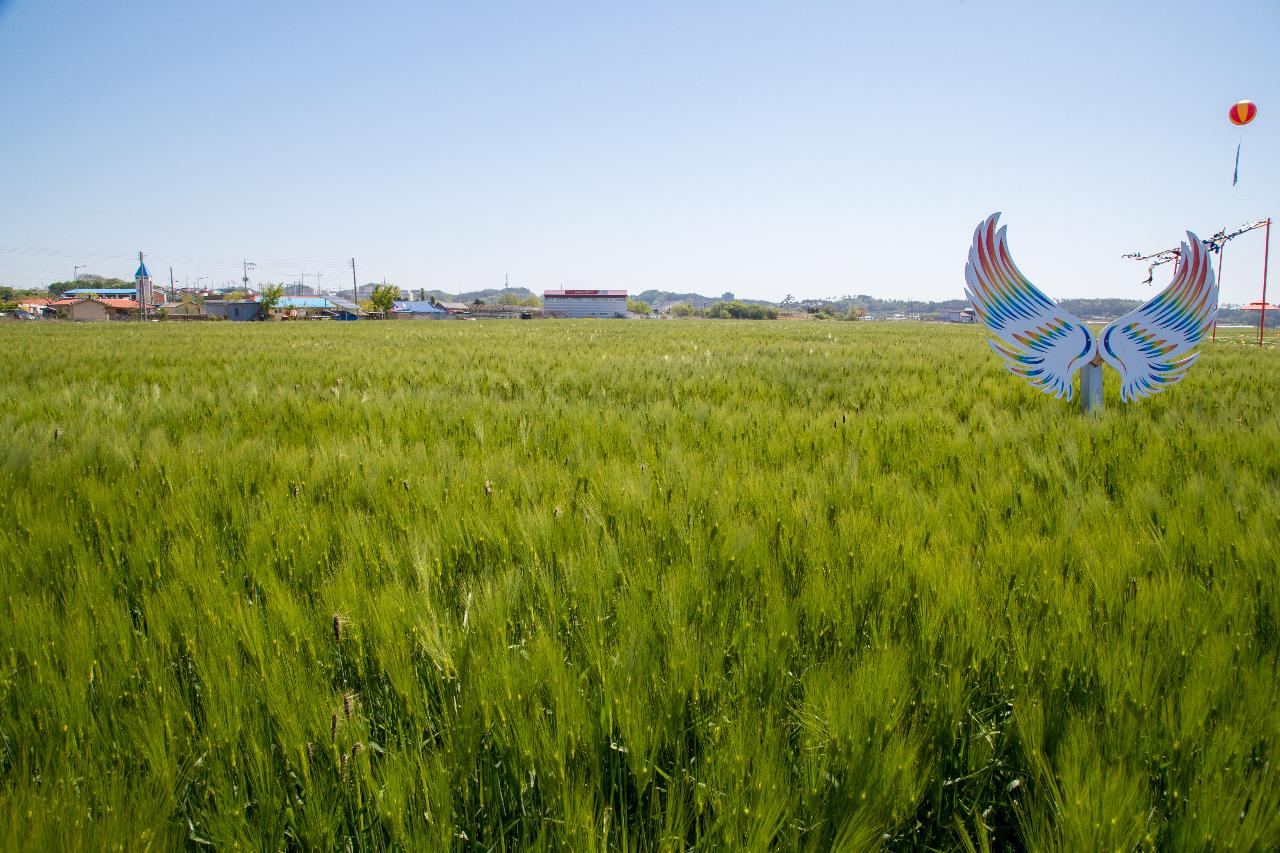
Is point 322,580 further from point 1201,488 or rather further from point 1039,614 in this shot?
point 1201,488

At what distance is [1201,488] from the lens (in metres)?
2.30

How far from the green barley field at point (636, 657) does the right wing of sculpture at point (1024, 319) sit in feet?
6.09

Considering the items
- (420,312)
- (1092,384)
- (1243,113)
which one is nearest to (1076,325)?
(1092,384)

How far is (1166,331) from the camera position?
4.49 metres

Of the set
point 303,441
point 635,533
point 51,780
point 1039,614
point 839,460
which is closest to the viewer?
point 51,780

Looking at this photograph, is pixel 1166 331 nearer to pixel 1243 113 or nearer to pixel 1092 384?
pixel 1092 384

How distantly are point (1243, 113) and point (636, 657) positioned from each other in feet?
65.5

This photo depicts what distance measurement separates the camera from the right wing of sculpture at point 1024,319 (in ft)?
14.4

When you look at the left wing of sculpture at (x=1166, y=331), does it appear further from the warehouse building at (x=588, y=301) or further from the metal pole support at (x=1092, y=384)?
the warehouse building at (x=588, y=301)

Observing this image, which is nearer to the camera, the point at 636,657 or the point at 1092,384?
the point at 636,657

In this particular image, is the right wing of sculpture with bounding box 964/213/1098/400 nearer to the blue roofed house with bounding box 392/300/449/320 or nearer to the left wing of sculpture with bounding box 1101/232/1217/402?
the left wing of sculpture with bounding box 1101/232/1217/402

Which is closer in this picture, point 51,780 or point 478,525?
point 51,780

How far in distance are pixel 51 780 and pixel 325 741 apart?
0.40 meters

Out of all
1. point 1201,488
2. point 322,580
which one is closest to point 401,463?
point 322,580
